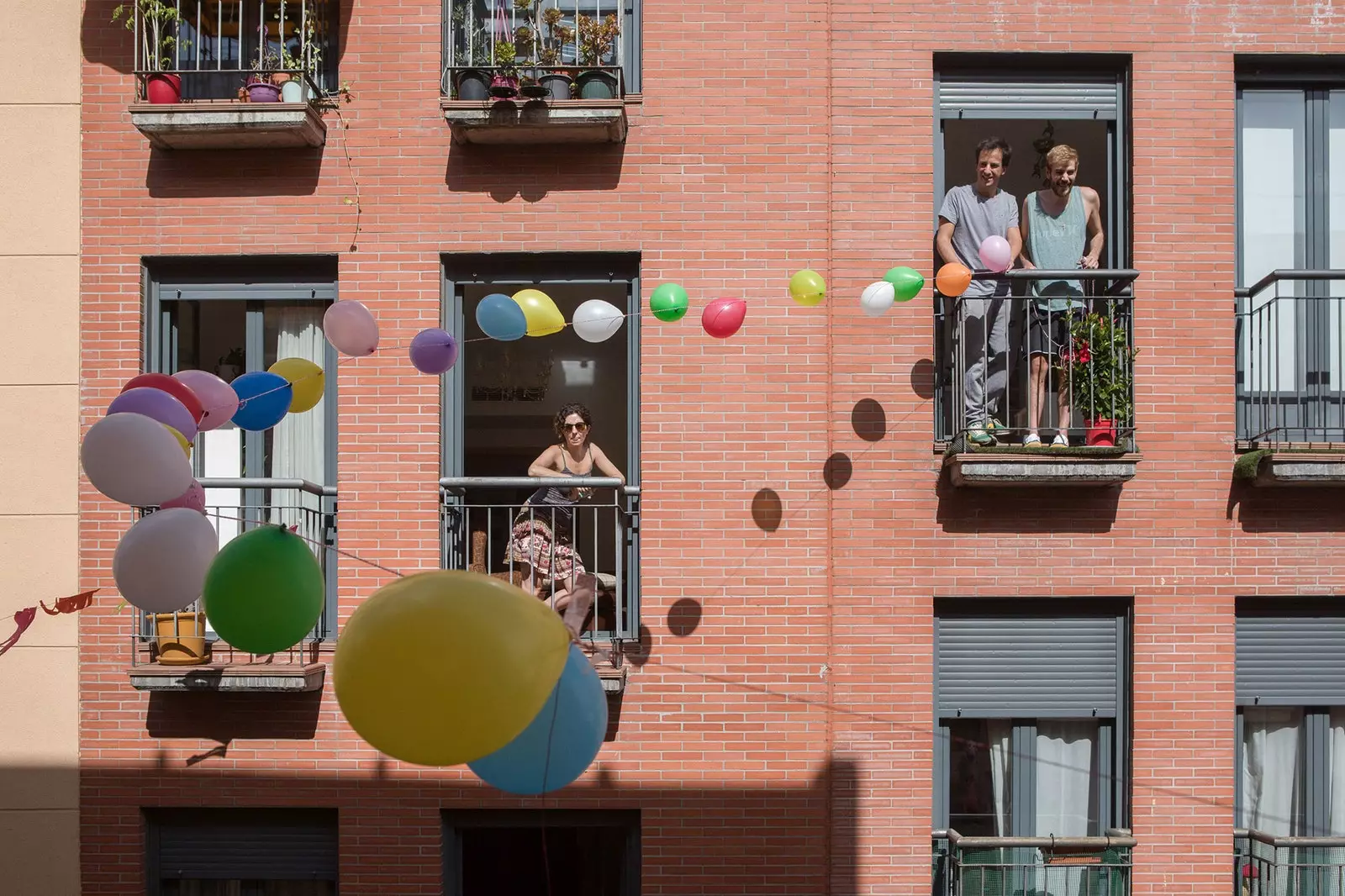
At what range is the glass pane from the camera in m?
8.08

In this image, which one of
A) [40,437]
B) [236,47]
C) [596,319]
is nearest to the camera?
[596,319]

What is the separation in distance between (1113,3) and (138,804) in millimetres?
8367

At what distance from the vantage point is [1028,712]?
7.99 m

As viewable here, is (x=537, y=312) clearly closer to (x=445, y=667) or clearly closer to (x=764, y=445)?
(x=764, y=445)

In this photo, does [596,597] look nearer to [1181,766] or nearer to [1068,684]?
[1068,684]

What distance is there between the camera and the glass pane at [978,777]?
808 centimetres

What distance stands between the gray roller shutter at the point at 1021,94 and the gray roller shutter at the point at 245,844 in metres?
6.40

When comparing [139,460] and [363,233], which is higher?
[363,233]

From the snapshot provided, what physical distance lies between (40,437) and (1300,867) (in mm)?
8699

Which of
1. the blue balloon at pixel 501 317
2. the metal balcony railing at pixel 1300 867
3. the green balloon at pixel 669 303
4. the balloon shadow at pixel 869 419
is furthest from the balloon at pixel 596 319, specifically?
the metal balcony railing at pixel 1300 867

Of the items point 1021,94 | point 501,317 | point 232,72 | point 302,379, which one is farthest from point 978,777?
point 232,72

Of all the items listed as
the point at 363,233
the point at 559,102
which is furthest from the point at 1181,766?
the point at 363,233

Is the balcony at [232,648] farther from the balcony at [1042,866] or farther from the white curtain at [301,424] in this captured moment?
the balcony at [1042,866]

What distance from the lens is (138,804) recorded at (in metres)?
7.86
